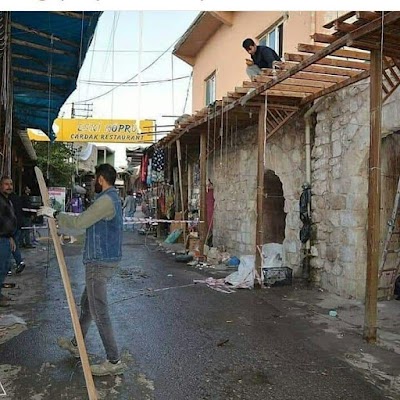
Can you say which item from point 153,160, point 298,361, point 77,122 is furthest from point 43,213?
point 77,122

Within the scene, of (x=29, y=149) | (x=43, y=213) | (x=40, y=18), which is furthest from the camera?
(x=29, y=149)

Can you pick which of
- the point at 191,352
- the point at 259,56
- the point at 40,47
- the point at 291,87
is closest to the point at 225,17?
the point at 259,56

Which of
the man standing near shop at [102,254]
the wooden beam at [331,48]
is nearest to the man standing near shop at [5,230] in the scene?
the man standing near shop at [102,254]

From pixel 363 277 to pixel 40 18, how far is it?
5.44 m

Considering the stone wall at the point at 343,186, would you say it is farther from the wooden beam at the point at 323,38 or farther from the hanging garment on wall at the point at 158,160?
the hanging garment on wall at the point at 158,160

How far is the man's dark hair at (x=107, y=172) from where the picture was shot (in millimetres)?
4030

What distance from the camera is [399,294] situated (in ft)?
21.9

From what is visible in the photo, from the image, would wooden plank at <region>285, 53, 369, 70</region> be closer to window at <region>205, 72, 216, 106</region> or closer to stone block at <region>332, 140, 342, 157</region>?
stone block at <region>332, 140, 342, 157</region>

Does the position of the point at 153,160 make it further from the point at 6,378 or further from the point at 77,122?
the point at 6,378

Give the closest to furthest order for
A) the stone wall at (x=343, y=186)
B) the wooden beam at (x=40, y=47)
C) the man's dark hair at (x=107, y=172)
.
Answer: the man's dark hair at (x=107, y=172)
the wooden beam at (x=40, y=47)
the stone wall at (x=343, y=186)

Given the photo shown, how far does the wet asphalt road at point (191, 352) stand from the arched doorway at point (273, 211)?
3.21 meters

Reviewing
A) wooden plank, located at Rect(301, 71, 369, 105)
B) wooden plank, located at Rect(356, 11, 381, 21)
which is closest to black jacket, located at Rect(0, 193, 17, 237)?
wooden plank, located at Rect(356, 11, 381, 21)

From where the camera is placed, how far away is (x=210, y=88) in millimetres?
15148

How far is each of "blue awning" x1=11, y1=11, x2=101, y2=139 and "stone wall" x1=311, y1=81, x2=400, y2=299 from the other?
154 inches
